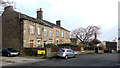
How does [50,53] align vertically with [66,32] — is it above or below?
below

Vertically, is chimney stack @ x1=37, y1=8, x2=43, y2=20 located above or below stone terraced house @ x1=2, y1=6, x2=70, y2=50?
above

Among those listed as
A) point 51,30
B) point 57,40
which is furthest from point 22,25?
point 57,40

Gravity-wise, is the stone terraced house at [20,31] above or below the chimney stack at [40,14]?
below

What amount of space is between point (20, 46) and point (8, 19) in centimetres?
657

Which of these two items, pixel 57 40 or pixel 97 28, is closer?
pixel 57 40

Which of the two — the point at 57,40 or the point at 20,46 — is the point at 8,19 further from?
the point at 57,40

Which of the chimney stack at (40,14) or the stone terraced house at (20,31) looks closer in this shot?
the stone terraced house at (20,31)

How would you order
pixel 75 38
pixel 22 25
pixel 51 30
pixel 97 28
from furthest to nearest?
pixel 75 38 < pixel 97 28 < pixel 51 30 < pixel 22 25

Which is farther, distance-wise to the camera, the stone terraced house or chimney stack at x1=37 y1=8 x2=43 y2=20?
chimney stack at x1=37 y1=8 x2=43 y2=20

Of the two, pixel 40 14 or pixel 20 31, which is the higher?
pixel 40 14

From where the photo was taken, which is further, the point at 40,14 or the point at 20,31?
the point at 40,14

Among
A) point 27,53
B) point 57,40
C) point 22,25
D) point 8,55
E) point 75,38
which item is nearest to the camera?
point 8,55

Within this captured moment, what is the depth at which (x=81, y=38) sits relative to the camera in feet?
196

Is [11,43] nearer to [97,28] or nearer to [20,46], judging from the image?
[20,46]
